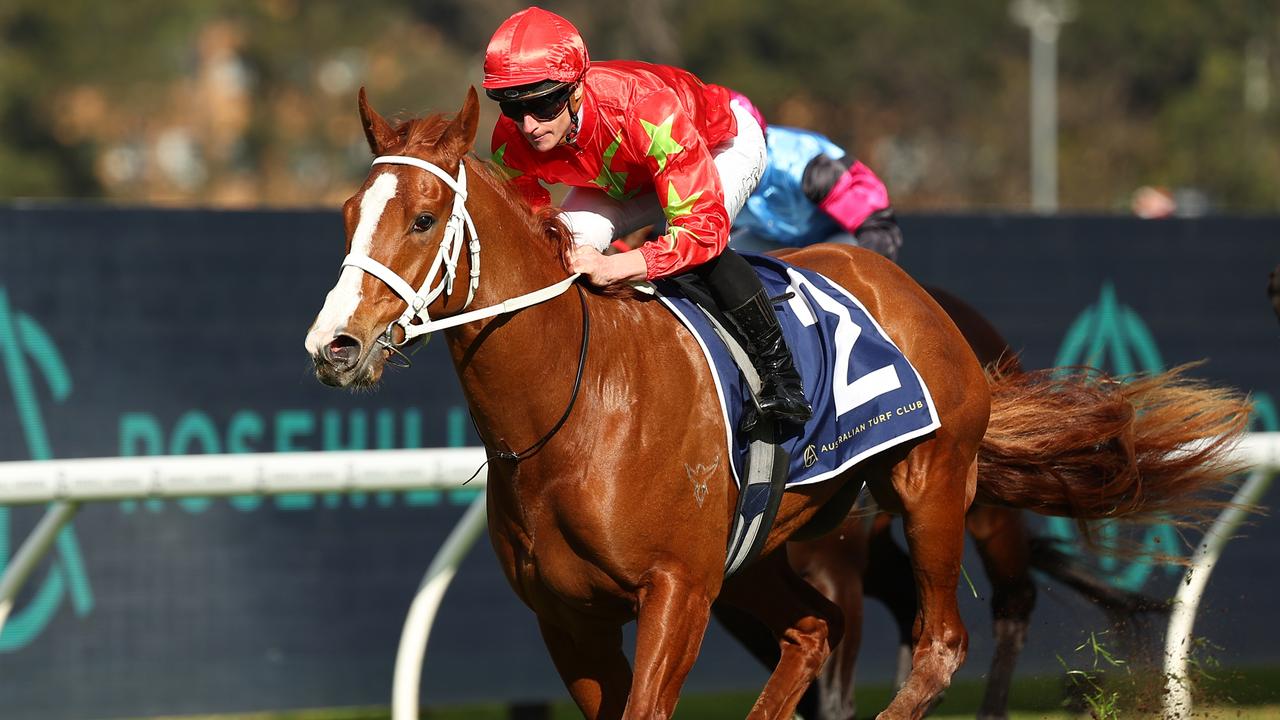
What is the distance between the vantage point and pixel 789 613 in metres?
3.90

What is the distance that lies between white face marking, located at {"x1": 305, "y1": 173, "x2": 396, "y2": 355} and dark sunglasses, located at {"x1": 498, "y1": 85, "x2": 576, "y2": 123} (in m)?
0.40

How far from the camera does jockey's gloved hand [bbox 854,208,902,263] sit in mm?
4707

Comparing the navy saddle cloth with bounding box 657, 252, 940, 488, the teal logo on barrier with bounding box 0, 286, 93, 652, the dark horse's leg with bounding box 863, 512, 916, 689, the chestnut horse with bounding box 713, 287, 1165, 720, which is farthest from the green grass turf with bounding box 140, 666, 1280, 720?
the navy saddle cloth with bounding box 657, 252, 940, 488

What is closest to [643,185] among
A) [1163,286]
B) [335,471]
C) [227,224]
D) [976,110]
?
[335,471]

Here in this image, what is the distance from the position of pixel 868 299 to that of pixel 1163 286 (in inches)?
108

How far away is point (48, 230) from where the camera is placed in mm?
5188

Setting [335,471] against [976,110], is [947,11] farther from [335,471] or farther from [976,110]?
[335,471]

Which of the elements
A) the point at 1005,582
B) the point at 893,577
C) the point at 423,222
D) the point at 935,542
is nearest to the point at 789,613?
the point at 935,542

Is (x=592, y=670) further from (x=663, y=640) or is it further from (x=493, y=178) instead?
(x=493, y=178)

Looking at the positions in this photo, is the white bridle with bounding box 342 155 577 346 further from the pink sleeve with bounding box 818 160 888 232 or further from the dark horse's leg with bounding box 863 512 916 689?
the dark horse's leg with bounding box 863 512 916 689

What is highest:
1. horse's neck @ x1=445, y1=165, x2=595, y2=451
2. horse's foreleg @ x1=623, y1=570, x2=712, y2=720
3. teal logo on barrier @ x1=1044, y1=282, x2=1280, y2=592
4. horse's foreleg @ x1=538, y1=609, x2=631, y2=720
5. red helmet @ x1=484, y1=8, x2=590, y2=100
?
red helmet @ x1=484, y1=8, x2=590, y2=100

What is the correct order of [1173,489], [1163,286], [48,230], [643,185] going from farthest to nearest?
[1163,286]
[48,230]
[1173,489]
[643,185]

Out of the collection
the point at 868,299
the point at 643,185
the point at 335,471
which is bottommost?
the point at 335,471

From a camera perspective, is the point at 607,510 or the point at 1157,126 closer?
the point at 607,510
